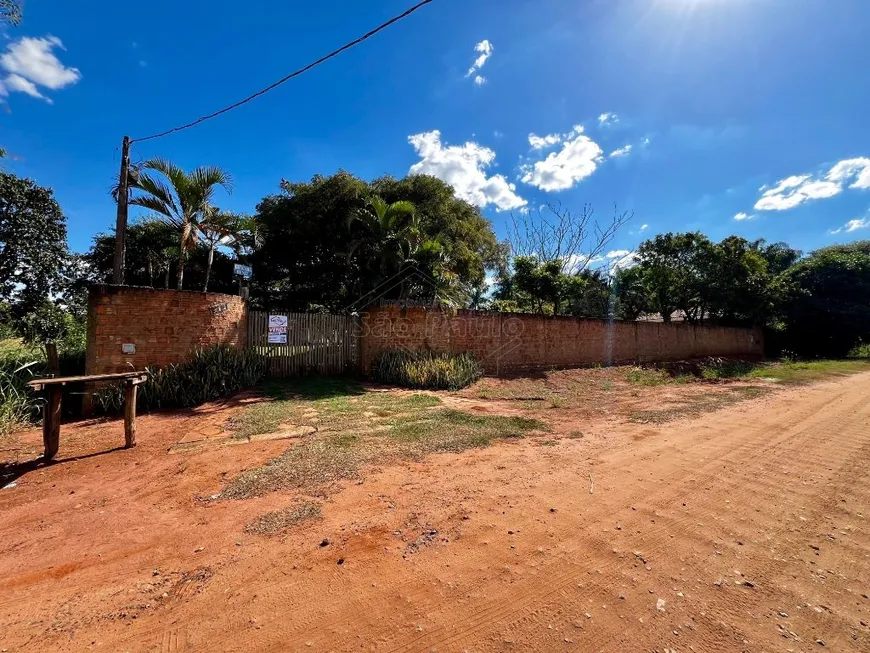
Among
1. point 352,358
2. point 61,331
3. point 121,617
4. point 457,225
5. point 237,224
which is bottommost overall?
point 121,617

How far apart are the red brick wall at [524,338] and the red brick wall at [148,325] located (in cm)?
398

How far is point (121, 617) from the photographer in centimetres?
199

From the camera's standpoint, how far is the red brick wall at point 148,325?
270 inches

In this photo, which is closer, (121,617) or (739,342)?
(121,617)

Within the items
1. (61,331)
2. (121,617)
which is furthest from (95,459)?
(61,331)

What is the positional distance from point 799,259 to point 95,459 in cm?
3571

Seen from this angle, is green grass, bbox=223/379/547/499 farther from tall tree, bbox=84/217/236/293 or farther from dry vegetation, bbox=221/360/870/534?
tall tree, bbox=84/217/236/293

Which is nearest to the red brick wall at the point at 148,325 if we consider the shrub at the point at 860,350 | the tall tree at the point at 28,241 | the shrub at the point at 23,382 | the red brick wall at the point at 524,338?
the shrub at the point at 23,382

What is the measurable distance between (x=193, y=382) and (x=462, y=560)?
6.99 meters

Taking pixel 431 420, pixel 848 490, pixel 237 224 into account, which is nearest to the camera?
pixel 848 490

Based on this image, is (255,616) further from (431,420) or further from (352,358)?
(352,358)

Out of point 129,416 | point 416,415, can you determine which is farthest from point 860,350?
point 129,416

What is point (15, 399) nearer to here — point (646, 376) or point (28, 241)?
point (28, 241)

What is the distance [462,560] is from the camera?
2.43 m
